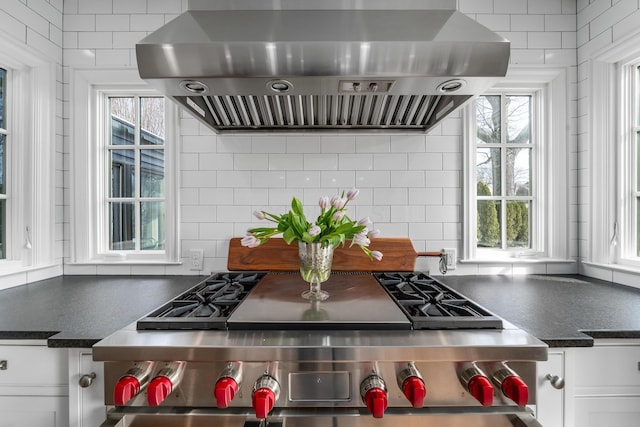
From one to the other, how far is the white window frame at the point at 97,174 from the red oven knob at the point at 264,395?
1.24m

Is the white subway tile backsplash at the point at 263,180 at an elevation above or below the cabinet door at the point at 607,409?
above

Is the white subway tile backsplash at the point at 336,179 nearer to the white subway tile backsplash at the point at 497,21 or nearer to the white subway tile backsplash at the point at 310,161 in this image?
the white subway tile backsplash at the point at 310,161

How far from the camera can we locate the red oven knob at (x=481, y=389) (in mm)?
862

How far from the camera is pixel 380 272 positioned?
1.77 meters

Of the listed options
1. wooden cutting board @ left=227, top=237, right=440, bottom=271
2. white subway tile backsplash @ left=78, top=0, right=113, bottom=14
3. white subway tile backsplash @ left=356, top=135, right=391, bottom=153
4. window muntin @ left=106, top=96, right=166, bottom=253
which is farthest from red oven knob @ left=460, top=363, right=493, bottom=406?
white subway tile backsplash @ left=78, top=0, right=113, bottom=14

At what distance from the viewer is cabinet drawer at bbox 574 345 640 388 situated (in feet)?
3.65

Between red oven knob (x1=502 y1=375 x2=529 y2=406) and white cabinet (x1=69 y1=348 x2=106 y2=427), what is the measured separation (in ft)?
3.78

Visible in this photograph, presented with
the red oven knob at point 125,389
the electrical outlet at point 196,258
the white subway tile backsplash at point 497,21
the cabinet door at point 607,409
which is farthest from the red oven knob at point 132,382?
the white subway tile backsplash at point 497,21

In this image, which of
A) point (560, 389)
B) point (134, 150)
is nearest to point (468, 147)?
point (560, 389)

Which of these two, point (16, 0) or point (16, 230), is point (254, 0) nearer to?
point (16, 0)

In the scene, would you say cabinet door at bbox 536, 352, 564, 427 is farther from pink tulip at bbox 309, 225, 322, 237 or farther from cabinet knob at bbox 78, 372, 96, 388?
cabinet knob at bbox 78, 372, 96, 388

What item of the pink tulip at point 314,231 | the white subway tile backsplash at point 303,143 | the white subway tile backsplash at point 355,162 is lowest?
the pink tulip at point 314,231

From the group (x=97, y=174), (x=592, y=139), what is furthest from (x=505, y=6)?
(x=97, y=174)

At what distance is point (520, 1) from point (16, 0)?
260 cm
